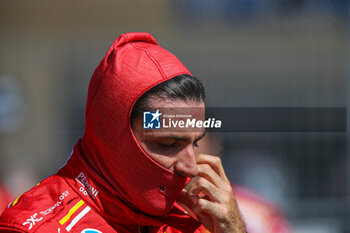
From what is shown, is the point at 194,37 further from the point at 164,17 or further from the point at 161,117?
the point at 161,117

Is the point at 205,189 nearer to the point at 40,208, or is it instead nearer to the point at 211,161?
the point at 211,161

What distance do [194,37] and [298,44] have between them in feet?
4.44

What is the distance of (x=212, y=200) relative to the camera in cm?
176

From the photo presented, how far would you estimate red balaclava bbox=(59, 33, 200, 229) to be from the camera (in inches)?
64.1

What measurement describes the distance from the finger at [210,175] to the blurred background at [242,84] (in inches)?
145

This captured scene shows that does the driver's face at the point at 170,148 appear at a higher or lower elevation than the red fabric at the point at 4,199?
higher

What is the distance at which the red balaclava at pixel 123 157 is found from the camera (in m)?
1.63

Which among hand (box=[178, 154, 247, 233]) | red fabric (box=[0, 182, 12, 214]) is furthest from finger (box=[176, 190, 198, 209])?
red fabric (box=[0, 182, 12, 214])

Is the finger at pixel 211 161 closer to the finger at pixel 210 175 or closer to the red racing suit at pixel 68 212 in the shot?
the finger at pixel 210 175

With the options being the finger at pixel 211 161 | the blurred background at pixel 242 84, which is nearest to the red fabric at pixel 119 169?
the finger at pixel 211 161

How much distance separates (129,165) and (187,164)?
19cm

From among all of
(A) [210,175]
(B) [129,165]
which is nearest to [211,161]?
(A) [210,175]

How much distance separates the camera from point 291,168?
606 cm

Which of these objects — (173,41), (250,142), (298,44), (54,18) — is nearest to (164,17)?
(173,41)
